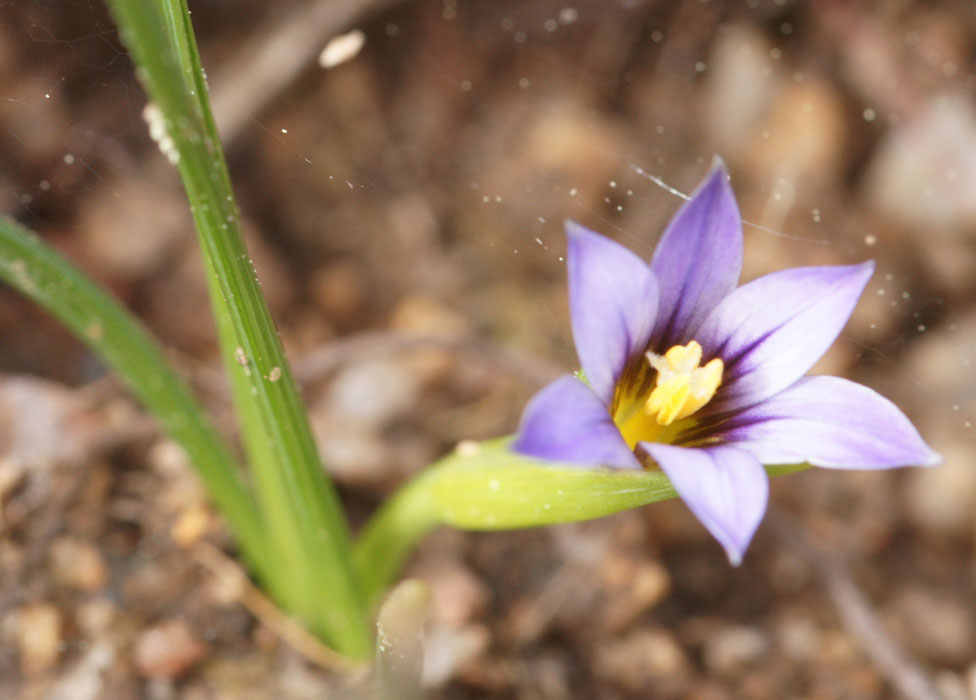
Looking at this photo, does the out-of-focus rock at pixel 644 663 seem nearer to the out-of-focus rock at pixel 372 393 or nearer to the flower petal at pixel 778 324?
the out-of-focus rock at pixel 372 393

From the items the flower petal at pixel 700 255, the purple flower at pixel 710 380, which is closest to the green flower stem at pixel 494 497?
the purple flower at pixel 710 380

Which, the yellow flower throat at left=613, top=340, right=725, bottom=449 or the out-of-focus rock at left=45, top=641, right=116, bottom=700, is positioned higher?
the yellow flower throat at left=613, top=340, right=725, bottom=449

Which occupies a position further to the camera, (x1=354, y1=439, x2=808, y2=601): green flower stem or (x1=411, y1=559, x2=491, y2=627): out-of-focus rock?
(x1=411, y1=559, x2=491, y2=627): out-of-focus rock

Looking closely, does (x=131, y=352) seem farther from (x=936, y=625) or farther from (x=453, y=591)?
(x=936, y=625)

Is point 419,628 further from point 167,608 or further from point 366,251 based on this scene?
point 366,251

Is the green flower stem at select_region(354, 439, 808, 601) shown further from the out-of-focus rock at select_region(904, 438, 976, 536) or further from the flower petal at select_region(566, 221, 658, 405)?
the out-of-focus rock at select_region(904, 438, 976, 536)

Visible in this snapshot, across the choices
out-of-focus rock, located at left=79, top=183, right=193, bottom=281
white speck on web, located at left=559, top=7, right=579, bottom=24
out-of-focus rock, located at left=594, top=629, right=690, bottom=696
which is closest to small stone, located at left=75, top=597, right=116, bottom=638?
out-of-focus rock, located at left=79, top=183, right=193, bottom=281

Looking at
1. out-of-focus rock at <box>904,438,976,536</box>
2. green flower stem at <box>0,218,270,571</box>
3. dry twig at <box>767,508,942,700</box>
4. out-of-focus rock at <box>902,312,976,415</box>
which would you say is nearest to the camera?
green flower stem at <box>0,218,270,571</box>
